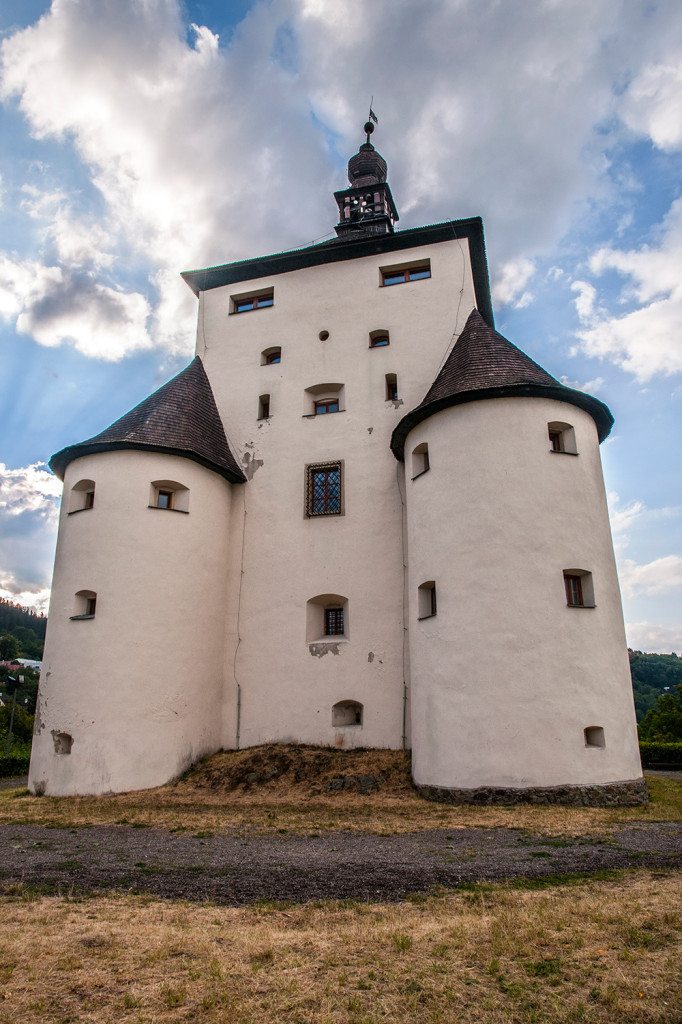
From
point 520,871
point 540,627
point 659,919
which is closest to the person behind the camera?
point 659,919

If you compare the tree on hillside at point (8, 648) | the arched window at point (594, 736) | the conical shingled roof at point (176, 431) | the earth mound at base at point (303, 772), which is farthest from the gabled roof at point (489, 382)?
the tree on hillside at point (8, 648)

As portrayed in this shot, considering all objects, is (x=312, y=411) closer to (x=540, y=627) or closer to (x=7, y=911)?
(x=540, y=627)

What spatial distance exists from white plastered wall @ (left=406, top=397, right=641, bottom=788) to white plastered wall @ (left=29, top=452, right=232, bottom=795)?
4995 millimetres

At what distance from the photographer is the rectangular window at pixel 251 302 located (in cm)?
1982

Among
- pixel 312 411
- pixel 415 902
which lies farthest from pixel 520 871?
pixel 312 411

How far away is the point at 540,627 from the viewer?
38.6 ft

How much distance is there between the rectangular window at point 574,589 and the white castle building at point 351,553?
0.04 metres

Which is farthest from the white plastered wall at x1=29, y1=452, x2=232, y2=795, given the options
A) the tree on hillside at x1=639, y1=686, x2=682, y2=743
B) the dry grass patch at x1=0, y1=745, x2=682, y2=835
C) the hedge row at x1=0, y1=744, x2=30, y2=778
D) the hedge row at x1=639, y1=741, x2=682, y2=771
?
the tree on hillside at x1=639, y1=686, x2=682, y2=743

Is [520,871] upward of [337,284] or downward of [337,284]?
downward

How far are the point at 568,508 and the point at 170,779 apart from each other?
31.3ft

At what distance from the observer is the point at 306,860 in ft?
24.3

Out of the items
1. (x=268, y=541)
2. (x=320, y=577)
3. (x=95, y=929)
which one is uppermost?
(x=268, y=541)

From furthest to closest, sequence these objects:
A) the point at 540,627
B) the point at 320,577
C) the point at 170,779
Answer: the point at 320,577, the point at 170,779, the point at 540,627

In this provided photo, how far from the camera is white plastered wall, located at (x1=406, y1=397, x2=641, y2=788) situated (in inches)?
448
